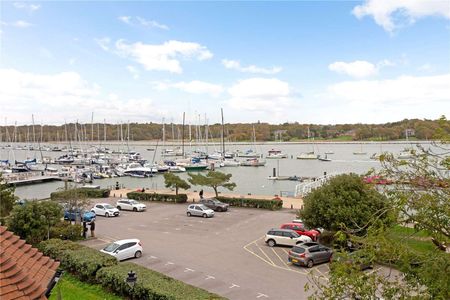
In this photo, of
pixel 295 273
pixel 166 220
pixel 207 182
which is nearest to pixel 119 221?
pixel 166 220

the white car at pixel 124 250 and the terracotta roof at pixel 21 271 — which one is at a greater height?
the terracotta roof at pixel 21 271

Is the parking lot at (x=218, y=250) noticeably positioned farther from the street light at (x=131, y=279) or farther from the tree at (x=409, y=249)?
the tree at (x=409, y=249)

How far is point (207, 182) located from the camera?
1567 inches

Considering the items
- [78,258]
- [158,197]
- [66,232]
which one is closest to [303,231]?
[78,258]

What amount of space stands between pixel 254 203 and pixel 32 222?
65.3 ft

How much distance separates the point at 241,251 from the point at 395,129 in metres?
167

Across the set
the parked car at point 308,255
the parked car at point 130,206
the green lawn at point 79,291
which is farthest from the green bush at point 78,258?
the parked car at point 130,206

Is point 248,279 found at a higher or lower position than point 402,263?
lower

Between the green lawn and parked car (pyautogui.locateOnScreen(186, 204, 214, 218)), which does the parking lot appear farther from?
the green lawn

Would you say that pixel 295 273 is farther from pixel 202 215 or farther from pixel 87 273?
pixel 202 215

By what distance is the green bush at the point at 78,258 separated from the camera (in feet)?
55.2

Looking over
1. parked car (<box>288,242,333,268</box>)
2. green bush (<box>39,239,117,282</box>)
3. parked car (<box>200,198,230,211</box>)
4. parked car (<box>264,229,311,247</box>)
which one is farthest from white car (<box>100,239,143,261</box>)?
parked car (<box>200,198,230,211</box>)

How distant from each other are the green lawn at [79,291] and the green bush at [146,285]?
0.31 meters

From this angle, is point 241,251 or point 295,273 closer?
point 295,273
